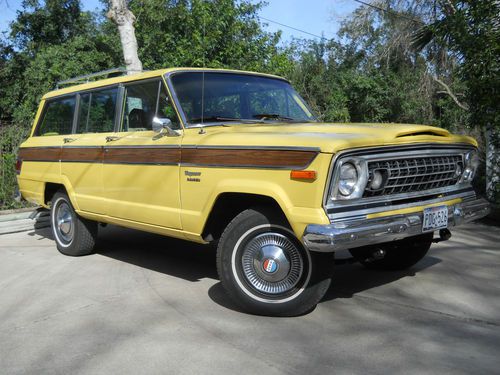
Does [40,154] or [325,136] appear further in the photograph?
[40,154]

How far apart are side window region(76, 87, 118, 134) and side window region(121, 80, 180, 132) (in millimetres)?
255

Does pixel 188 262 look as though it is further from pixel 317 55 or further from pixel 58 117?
pixel 317 55

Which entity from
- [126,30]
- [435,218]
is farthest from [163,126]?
[126,30]

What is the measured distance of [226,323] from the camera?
3955mm

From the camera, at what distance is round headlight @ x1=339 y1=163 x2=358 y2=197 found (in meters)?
3.56

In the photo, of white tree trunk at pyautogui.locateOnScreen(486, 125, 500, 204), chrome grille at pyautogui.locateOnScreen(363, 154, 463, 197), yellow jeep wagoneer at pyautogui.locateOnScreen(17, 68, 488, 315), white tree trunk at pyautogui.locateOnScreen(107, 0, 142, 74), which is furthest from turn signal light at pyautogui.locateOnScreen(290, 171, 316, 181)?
white tree trunk at pyautogui.locateOnScreen(107, 0, 142, 74)

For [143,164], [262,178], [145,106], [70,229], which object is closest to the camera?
[262,178]

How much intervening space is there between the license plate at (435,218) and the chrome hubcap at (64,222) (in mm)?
4217

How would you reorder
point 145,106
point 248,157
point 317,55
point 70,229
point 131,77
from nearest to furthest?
point 248,157 → point 145,106 → point 131,77 → point 70,229 → point 317,55

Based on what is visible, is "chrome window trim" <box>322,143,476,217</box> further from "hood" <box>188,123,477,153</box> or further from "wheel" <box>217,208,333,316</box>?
"wheel" <box>217,208,333,316</box>

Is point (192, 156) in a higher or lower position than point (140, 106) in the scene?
lower

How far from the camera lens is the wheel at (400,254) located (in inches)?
184

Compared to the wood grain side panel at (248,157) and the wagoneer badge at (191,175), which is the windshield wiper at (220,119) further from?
the wagoneer badge at (191,175)

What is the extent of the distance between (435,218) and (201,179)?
6.11 ft
